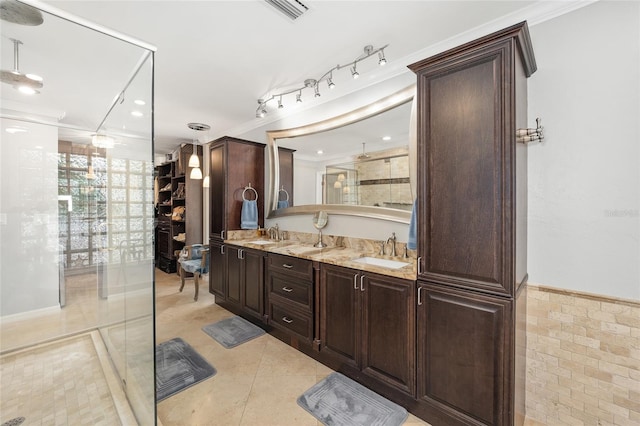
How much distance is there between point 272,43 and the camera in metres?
2.05

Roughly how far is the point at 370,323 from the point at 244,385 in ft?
3.61

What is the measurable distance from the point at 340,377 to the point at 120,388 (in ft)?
5.61

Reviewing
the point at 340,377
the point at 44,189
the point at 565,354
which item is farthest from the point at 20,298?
the point at 565,354

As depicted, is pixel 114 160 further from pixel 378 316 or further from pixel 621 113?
pixel 621 113

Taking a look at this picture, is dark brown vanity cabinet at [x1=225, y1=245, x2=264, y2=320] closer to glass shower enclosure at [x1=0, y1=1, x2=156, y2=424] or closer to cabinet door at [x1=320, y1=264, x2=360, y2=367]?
cabinet door at [x1=320, y1=264, x2=360, y2=367]

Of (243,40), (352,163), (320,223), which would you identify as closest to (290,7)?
(243,40)

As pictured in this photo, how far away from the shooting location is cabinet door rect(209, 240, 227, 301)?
3584mm

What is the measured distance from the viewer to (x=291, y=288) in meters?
2.54

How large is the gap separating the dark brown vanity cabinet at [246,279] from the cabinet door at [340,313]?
3.06 feet

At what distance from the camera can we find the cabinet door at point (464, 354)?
4.59 ft

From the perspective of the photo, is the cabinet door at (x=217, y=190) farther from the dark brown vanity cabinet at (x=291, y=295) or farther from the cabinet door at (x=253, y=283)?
the dark brown vanity cabinet at (x=291, y=295)

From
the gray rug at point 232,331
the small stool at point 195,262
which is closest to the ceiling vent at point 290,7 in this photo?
the gray rug at point 232,331

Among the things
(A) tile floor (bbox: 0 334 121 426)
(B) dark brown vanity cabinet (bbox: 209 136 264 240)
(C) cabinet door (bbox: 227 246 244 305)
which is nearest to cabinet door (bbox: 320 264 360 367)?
(C) cabinet door (bbox: 227 246 244 305)

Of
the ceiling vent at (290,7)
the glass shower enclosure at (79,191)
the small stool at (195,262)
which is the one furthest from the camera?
the small stool at (195,262)
